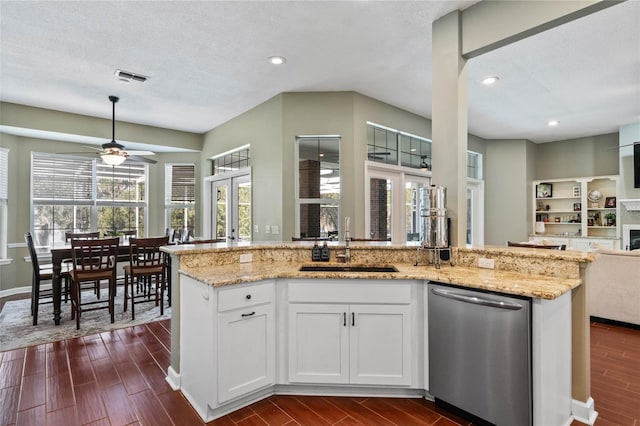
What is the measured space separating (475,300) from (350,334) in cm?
86

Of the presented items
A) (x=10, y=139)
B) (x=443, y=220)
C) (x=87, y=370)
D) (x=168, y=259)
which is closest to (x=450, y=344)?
(x=443, y=220)

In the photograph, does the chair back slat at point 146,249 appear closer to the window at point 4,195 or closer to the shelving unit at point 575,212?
the window at point 4,195

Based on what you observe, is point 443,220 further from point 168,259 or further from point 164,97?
point 164,97

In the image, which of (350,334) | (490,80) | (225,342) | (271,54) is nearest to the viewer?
(225,342)

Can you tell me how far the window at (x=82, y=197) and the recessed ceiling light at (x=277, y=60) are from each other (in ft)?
13.4

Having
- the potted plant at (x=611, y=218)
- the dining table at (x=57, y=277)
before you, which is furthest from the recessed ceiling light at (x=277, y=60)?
the potted plant at (x=611, y=218)

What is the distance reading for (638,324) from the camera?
3.64m

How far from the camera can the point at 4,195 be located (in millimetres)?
5270

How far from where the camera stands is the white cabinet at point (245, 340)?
208cm

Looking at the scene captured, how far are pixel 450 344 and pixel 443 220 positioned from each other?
933 millimetres

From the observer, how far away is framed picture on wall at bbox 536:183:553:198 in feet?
24.7

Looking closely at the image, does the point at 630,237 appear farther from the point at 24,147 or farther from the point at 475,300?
the point at 24,147

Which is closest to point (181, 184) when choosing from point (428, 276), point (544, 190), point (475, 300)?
point (428, 276)

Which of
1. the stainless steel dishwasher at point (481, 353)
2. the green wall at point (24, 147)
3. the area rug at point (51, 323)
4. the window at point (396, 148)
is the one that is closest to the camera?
the stainless steel dishwasher at point (481, 353)
